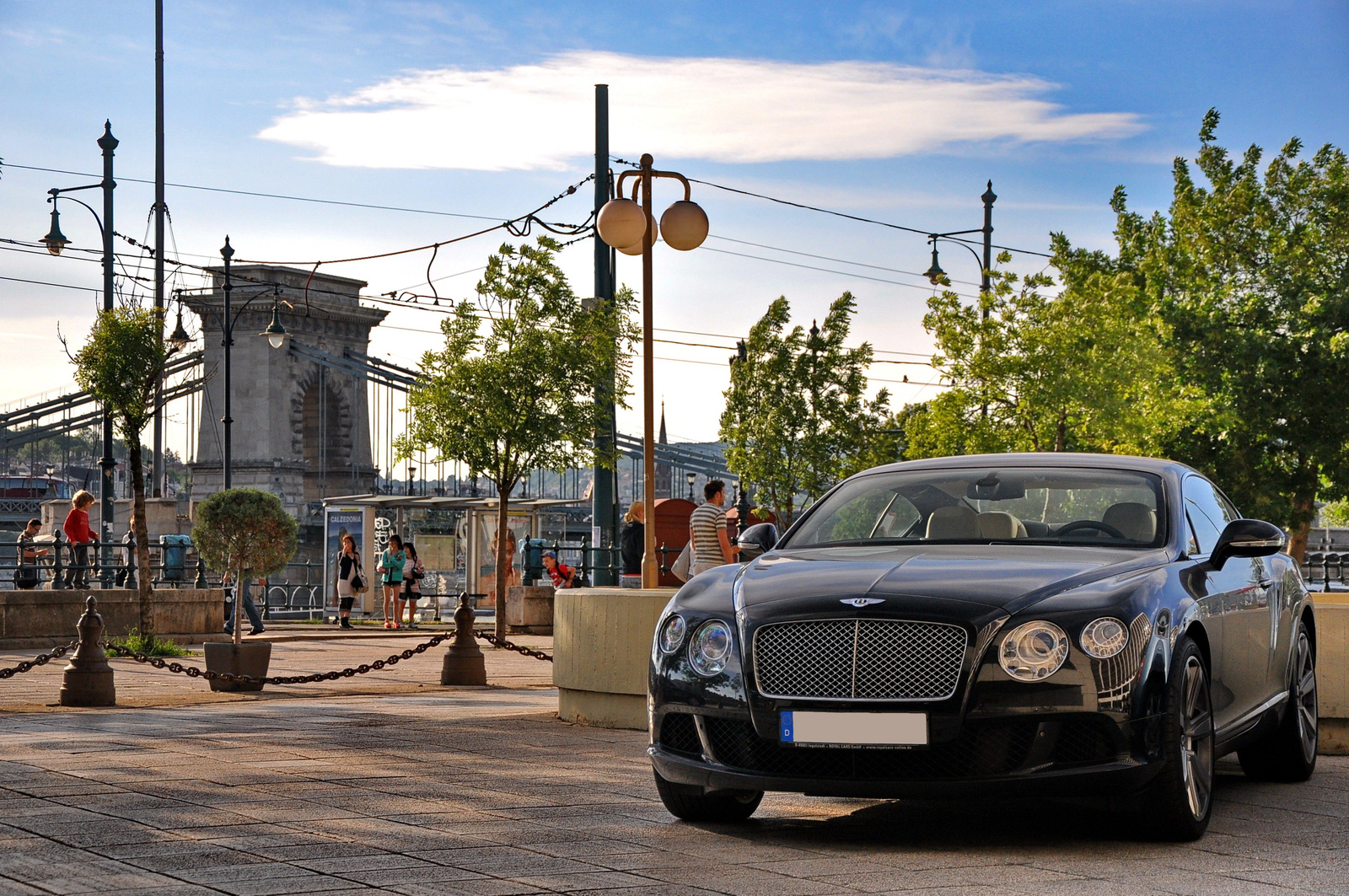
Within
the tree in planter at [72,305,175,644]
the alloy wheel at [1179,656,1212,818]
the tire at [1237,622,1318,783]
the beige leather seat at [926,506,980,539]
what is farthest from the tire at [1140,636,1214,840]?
the tree in planter at [72,305,175,644]

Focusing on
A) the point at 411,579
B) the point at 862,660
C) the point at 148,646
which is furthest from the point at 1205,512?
the point at 411,579

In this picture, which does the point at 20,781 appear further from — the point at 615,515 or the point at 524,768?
the point at 615,515

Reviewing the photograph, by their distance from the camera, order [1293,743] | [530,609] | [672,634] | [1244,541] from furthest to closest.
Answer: [530,609] < [1293,743] < [1244,541] < [672,634]

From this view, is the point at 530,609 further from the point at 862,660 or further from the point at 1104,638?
the point at 1104,638

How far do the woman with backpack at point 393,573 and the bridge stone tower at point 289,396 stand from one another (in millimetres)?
46929

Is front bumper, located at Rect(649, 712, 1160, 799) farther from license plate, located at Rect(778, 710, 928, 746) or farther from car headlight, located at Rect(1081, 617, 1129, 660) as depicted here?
car headlight, located at Rect(1081, 617, 1129, 660)

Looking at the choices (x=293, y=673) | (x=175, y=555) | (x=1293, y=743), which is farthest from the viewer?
(x=175, y=555)

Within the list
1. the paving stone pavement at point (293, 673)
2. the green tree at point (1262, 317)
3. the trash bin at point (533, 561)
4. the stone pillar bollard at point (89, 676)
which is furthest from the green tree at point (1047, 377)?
the stone pillar bollard at point (89, 676)

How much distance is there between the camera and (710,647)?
225 inches

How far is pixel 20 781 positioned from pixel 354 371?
74.8 m

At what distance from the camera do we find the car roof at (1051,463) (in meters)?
6.91

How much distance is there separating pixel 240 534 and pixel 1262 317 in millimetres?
21542

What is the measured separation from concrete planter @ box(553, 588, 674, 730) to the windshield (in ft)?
7.53

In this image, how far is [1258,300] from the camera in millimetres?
32406
